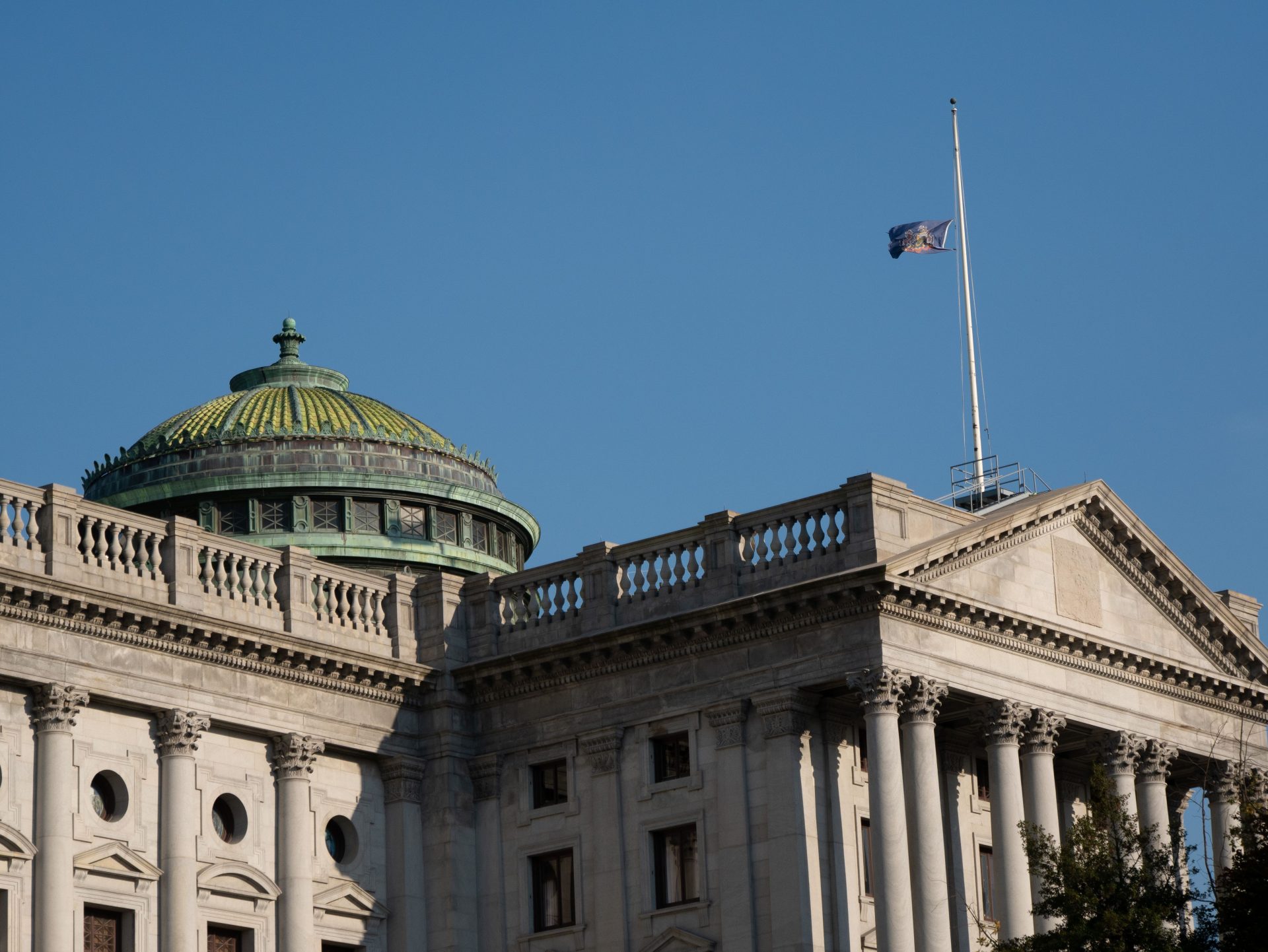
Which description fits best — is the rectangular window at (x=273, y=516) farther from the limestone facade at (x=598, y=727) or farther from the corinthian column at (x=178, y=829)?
the corinthian column at (x=178, y=829)

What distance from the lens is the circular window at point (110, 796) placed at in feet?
176

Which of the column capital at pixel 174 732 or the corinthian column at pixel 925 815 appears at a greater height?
the column capital at pixel 174 732

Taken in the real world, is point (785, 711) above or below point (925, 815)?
above

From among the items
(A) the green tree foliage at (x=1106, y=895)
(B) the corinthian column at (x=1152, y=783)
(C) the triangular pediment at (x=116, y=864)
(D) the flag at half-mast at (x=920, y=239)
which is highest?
(D) the flag at half-mast at (x=920, y=239)

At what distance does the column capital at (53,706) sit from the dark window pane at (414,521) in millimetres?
18021

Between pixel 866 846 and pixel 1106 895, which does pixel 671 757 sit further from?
pixel 1106 895

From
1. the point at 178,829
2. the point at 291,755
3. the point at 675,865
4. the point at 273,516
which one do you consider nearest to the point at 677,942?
the point at 675,865

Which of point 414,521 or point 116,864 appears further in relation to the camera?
point 414,521

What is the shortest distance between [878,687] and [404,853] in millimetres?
10800

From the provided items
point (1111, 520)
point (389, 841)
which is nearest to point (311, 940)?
point (389, 841)

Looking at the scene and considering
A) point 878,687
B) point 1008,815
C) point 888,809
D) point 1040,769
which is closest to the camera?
point 888,809

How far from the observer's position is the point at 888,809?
54281 mm

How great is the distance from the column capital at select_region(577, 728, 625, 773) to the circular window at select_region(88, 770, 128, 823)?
9.59m

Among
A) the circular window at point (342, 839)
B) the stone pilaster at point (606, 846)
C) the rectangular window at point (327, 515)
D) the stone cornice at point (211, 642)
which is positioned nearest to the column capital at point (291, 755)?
the stone cornice at point (211, 642)
